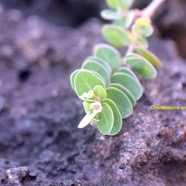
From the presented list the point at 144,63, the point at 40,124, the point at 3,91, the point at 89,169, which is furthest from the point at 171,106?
the point at 3,91

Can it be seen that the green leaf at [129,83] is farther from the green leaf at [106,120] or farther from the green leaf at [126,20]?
the green leaf at [126,20]

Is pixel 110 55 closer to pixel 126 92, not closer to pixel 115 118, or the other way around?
pixel 126 92

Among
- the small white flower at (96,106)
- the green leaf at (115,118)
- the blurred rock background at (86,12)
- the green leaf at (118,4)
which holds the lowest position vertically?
the blurred rock background at (86,12)

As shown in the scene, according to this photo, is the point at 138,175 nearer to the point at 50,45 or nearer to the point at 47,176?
the point at 47,176

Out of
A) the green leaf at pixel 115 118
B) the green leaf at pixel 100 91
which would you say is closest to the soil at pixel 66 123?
the green leaf at pixel 115 118

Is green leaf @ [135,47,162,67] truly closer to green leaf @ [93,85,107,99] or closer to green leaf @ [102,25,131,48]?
green leaf @ [102,25,131,48]
